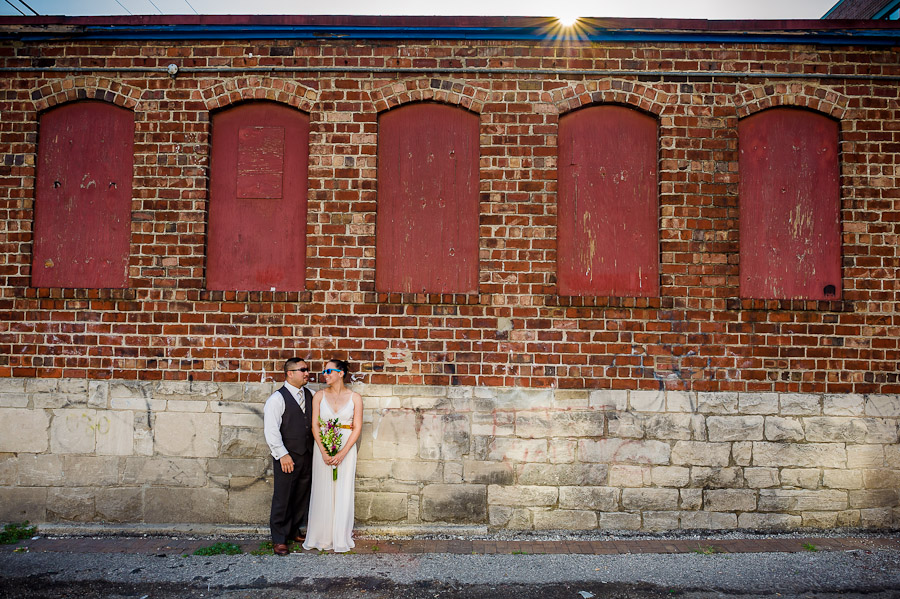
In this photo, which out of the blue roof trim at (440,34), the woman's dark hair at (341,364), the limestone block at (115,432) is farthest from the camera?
the blue roof trim at (440,34)

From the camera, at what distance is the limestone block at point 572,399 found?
18.9ft

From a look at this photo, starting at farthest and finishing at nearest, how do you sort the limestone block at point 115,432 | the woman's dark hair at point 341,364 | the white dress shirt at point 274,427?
the limestone block at point 115,432, the woman's dark hair at point 341,364, the white dress shirt at point 274,427

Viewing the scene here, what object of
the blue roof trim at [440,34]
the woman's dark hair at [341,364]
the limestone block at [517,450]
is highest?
the blue roof trim at [440,34]

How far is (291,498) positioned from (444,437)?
1.56 metres

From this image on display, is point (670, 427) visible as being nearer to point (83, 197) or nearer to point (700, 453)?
point (700, 453)

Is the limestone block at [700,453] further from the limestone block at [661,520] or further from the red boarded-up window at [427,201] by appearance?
the red boarded-up window at [427,201]

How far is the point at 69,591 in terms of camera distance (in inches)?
175

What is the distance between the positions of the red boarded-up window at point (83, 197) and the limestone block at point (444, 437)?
3568 mm

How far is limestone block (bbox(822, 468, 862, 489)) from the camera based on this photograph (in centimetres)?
572

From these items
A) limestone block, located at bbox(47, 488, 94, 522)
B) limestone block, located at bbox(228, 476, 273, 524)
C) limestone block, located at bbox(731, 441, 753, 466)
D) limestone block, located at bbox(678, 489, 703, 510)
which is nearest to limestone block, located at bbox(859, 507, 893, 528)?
limestone block, located at bbox(731, 441, 753, 466)

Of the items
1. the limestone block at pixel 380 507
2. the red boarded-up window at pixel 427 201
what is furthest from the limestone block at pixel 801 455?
the limestone block at pixel 380 507

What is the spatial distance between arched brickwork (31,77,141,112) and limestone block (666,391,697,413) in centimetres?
637

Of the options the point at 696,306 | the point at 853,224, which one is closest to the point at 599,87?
the point at 696,306

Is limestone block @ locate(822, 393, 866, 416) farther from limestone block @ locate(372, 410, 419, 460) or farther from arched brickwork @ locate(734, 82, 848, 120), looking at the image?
limestone block @ locate(372, 410, 419, 460)
